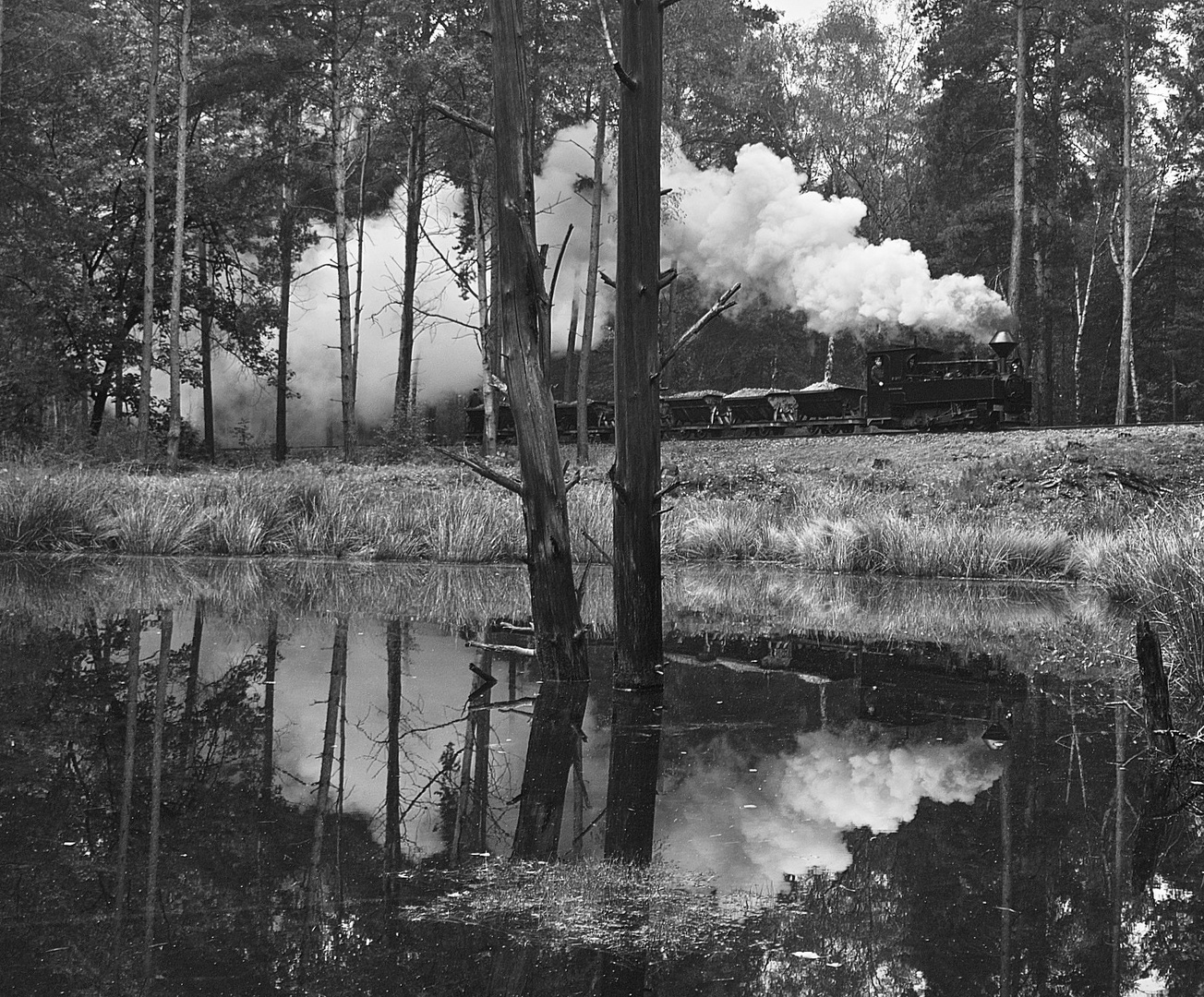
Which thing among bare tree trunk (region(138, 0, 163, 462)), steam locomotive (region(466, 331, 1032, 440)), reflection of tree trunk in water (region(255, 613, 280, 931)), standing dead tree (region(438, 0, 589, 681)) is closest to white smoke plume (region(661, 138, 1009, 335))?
steam locomotive (region(466, 331, 1032, 440))

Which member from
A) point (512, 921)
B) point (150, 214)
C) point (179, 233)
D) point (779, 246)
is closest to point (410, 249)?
point (179, 233)

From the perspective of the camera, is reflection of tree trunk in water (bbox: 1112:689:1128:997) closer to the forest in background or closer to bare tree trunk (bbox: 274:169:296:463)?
the forest in background

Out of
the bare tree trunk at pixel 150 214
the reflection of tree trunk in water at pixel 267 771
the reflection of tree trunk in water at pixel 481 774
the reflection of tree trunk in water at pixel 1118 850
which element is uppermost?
the bare tree trunk at pixel 150 214

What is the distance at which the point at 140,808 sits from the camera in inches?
144

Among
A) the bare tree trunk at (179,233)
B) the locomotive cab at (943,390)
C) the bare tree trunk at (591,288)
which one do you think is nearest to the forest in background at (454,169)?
the bare tree trunk at (179,233)

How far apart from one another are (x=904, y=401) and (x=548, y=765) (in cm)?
2137

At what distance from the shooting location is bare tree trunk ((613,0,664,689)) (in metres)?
5.74

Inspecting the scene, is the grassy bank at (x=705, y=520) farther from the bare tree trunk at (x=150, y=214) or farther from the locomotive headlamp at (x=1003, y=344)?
the locomotive headlamp at (x=1003, y=344)

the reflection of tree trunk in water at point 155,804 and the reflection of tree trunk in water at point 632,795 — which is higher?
the reflection of tree trunk in water at point 155,804

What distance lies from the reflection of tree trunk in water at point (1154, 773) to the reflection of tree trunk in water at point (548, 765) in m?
1.62

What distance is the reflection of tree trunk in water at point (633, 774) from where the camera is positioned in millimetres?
3518

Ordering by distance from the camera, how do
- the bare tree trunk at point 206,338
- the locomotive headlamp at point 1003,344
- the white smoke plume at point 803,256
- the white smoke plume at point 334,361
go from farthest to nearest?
the white smoke plume at point 334,361
the bare tree trunk at point 206,338
the white smoke plume at point 803,256
the locomotive headlamp at point 1003,344

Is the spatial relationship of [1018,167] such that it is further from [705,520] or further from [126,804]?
[126,804]

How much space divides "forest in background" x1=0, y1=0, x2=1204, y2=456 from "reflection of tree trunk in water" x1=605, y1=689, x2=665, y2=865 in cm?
1436
